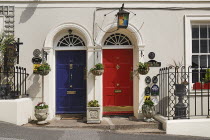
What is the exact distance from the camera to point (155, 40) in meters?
9.33

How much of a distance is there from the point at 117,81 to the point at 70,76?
1.58 metres

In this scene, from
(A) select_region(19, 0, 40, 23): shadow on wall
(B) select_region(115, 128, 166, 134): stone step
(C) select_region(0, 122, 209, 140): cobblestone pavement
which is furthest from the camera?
(A) select_region(19, 0, 40, 23): shadow on wall

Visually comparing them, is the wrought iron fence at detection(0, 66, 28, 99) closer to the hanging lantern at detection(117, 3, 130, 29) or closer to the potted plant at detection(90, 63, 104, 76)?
the potted plant at detection(90, 63, 104, 76)

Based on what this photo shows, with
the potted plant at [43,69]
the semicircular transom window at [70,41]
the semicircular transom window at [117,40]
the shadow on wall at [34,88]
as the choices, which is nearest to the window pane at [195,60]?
the semicircular transom window at [117,40]

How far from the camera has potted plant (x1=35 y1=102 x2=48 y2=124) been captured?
325 inches

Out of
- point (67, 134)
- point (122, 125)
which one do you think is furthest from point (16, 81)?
point (122, 125)

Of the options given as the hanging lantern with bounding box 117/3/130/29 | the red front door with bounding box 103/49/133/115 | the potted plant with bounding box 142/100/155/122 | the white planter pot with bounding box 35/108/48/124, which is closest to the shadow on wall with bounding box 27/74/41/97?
the white planter pot with bounding box 35/108/48/124

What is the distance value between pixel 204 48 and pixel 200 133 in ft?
10.6

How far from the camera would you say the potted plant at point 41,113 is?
8266mm

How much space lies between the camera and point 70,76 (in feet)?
31.3

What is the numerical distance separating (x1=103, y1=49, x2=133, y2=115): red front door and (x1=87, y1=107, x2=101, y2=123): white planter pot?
1.10 metres

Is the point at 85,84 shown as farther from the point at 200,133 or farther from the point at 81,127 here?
the point at 200,133

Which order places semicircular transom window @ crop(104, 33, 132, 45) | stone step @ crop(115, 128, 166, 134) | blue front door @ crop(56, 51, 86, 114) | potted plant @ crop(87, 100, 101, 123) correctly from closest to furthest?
1. stone step @ crop(115, 128, 166, 134)
2. potted plant @ crop(87, 100, 101, 123)
3. blue front door @ crop(56, 51, 86, 114)
4. semicircular transom window @ crop(104, 33, 132, 45)

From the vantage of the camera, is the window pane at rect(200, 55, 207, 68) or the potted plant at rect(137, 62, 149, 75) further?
the window pane at rect(200, 55, 207, 68)
